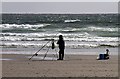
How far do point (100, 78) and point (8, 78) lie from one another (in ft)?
9.18

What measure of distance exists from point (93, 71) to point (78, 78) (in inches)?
77.6

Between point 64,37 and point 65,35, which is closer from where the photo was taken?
point 64,37

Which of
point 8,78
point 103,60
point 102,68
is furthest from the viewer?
point 103,60

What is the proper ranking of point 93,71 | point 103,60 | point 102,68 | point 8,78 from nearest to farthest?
point 8,78, point 93,71, point 102,68, point 103,60

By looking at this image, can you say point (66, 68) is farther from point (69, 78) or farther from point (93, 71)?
point (69, 78)

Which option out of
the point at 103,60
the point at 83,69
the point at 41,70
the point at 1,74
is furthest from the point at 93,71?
the point at 103,60

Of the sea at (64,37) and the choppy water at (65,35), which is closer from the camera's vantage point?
the sea at (64,37)

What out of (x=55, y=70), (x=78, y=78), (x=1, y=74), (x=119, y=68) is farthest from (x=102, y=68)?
(x=1, y=74)

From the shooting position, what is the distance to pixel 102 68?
15.7m

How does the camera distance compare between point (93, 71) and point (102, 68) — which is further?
point (102, 68)

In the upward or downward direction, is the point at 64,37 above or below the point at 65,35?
below

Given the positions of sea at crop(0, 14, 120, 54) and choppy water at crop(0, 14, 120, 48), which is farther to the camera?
choppy water at crop(0, 14, 120, 48)

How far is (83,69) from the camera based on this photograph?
50.5 feet

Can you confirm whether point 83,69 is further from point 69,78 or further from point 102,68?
point 69,78
